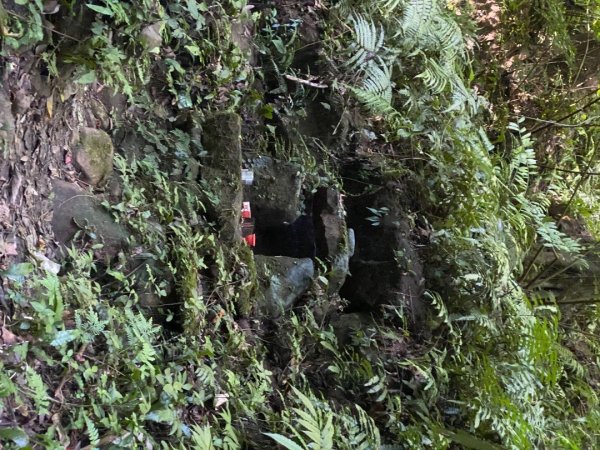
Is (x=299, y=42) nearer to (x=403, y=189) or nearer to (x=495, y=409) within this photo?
(x=403, y=189)

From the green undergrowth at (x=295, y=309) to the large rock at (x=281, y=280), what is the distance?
0.30 feet

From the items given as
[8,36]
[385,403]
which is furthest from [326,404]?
[8,36]

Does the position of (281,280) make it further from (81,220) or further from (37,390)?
(37,390)

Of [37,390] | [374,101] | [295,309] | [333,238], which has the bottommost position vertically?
[295,309]

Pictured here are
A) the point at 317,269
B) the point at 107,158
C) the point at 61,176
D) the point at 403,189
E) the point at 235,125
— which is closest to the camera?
the point at 61,176

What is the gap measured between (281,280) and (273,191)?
0.65 m

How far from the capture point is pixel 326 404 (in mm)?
2781

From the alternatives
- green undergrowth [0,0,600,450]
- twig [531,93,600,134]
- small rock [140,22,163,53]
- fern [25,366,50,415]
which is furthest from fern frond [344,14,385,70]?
fern [25,366,50,415]

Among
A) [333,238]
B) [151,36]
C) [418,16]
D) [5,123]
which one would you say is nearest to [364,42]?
[418,16]

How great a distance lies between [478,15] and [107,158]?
167 inches

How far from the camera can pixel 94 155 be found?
7.93 ft

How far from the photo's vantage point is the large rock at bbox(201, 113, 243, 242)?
2.87 meters

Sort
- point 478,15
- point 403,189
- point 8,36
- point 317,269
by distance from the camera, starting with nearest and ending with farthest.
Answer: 1. point 8,36
2. point 317,269
3. point 403,189
4. point 478,15

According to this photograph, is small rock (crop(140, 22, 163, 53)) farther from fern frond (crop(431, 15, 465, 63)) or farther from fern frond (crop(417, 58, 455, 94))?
fern frond (crop(431, 15, 465, 63))
